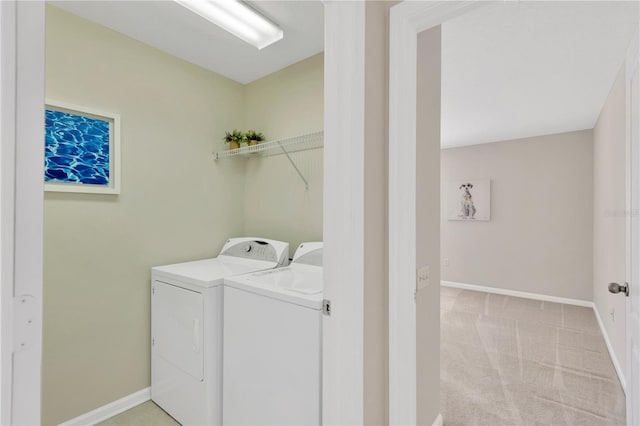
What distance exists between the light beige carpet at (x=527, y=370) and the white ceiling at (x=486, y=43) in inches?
90.6

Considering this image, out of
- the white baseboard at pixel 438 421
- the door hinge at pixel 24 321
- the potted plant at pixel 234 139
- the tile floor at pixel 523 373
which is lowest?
the tile floor at pixel 523 373

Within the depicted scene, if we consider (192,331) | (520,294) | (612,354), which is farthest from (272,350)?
(520,294)

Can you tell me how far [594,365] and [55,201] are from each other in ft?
13.5

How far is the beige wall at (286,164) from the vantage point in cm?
232

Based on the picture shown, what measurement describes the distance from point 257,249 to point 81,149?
125 centimetres

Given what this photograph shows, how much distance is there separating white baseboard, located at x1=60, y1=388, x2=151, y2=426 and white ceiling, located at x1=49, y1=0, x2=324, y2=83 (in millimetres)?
2382

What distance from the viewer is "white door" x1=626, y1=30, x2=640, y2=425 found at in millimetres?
1145

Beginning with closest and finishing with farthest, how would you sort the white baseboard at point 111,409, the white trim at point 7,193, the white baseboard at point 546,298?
the white trim at point 7,193, the white baseboard at point 111,409, the white baseboard at point 546,298

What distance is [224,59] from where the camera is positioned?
238 centimetres

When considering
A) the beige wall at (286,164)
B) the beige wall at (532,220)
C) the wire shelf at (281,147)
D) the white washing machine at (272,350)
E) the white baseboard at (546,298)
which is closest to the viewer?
the white washing machine at (272,350)

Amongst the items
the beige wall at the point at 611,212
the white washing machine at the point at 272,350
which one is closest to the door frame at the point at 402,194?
the white washing machine at the point at 272,350

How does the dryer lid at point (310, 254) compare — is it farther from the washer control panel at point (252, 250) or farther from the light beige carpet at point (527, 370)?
the light beige carpet at point (527, 370)

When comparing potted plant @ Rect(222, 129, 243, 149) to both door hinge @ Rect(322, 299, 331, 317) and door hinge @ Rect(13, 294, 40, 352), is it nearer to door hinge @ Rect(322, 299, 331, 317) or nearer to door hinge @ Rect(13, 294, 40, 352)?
door hinge @ Rect(322, 299, 331, 317)

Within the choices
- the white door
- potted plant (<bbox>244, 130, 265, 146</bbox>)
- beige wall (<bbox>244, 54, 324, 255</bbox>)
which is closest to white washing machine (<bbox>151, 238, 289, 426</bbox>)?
beige wall (<bbox>244, 54, 324, 255</bbox>)
